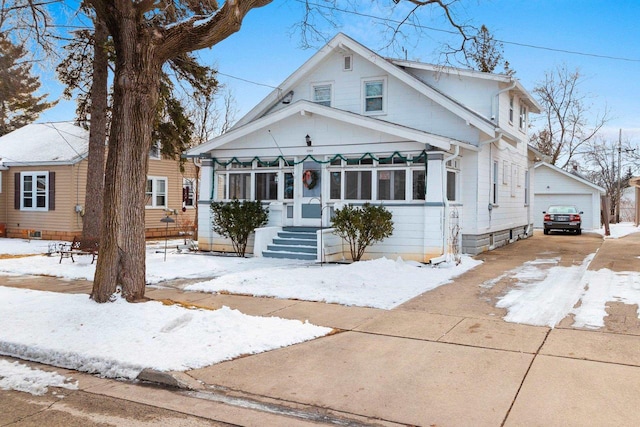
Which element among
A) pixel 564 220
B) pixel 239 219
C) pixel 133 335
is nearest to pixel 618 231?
pixel 564 220

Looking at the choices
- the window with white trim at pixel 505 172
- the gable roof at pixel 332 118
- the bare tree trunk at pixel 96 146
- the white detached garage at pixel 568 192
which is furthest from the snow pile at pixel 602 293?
the white detached garage at pixel 568 192

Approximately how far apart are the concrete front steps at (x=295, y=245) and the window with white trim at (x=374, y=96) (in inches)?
173

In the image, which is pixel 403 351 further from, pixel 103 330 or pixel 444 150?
pixel 444 150

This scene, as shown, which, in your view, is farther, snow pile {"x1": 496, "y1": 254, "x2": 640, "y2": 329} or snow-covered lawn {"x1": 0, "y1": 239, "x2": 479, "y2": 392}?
snow pile {"x1": 496, "y1": 254, "x2": 640, "y2": 329}

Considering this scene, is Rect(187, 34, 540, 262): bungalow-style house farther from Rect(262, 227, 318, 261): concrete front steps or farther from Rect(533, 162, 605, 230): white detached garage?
Rect(533, 162, 605, 230): white detached garage

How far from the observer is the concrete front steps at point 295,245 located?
1489cm

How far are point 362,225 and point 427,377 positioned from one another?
8588 millimetres

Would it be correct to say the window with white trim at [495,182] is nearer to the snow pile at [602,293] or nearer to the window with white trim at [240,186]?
the snow pile at [602,293]

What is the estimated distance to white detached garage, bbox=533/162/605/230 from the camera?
29.6 metres

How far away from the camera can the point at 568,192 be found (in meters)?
30.1

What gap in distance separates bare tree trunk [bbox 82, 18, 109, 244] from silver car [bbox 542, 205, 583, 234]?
810 inches

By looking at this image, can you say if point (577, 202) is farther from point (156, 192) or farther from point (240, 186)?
point (156, 192)

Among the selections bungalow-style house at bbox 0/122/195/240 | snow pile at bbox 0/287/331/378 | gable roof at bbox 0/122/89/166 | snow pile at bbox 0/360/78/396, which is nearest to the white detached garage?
bungalow-style house at bbox 0/122/195/240

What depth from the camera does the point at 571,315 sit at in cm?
819
